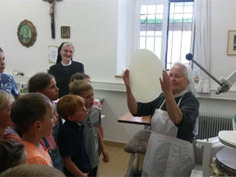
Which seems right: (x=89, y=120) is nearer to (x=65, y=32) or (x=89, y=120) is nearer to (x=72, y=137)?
(x=72, y=137)

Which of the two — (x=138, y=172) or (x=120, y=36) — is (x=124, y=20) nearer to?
(x=120, y=36)

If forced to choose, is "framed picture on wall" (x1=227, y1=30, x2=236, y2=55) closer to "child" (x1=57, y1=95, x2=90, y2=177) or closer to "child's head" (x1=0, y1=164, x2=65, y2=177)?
"child" (x1=57, y1=95, x2=90, y2=177)

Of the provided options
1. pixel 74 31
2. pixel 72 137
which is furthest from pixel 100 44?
pixel 72 137

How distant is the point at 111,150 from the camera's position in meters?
3.63

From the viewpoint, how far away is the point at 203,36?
324 cm

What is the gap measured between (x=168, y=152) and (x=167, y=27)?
239 cm

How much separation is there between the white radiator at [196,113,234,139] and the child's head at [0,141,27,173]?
278 cm

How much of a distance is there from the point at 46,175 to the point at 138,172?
2.39m

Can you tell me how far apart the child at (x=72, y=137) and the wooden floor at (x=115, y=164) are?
1434mm

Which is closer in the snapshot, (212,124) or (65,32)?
(212,124)

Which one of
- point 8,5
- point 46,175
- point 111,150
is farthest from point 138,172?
point 8,5

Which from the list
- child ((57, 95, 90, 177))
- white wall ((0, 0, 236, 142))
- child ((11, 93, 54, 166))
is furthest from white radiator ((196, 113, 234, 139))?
child ((11, 93, 54, 166))

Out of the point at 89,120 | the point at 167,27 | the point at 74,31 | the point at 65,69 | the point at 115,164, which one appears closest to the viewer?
the point at 89,120

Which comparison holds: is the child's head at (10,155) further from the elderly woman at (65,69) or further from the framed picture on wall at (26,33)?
the framed picture on wall at (26,33)
